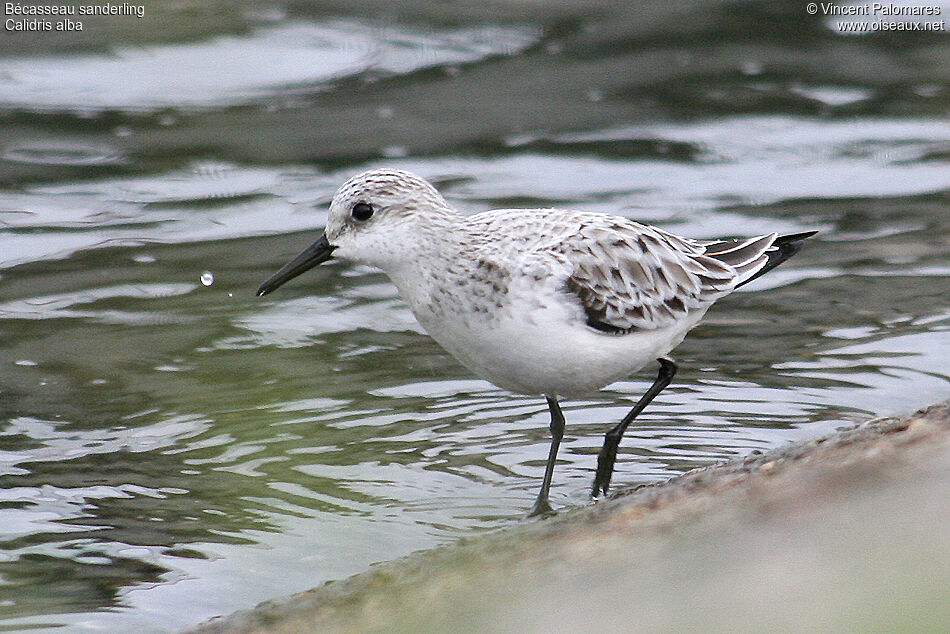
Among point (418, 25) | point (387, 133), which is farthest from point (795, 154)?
point (418, 25)

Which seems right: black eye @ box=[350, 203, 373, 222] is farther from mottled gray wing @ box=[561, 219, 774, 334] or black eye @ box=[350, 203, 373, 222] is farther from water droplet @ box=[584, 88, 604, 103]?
water droplet @ box=[584, 88, 604, 103]

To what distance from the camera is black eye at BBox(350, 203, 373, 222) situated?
19.9 ft

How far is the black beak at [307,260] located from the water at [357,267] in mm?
856

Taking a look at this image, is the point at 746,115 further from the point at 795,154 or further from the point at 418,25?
the point at 418,25

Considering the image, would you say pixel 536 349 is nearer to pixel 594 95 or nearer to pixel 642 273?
pixel 642 273

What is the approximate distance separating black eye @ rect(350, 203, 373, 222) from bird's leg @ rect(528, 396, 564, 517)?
1086mm

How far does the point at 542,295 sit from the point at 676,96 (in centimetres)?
709

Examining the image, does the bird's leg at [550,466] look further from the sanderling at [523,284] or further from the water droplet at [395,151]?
the water droplet at [395,151]

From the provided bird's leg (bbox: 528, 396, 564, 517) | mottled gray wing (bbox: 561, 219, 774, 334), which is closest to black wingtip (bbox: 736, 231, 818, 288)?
mottled gray wing (bbox: 561, 219, 774, 334)

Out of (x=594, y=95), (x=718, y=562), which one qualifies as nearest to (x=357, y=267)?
(x=594, y=95)

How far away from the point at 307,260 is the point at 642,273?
57.6 inches

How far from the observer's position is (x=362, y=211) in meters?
6.06

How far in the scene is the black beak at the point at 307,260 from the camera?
618 centimetres

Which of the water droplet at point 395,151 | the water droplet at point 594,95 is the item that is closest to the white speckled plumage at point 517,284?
the water droplet at point 395,151
